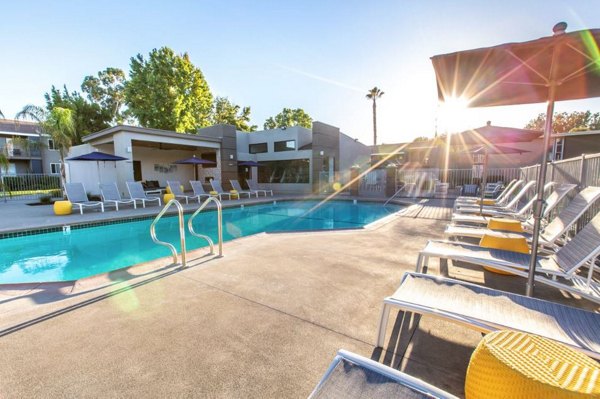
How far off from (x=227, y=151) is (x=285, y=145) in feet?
14.9

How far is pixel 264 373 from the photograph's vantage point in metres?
1.77

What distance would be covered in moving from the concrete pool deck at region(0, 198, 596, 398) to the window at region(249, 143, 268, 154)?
17.4m

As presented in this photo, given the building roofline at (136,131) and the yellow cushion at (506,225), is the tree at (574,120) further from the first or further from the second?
the building roofline at (136,131)

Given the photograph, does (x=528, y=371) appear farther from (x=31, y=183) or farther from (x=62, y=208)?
(x=31, y=183)

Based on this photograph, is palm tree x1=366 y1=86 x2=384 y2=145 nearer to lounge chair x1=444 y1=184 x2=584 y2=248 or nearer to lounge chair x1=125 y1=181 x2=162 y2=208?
lounge chair x1=125 y1=181 x2=162 y2=208

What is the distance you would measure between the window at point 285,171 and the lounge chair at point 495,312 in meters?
16.5

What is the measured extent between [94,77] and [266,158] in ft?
65.9

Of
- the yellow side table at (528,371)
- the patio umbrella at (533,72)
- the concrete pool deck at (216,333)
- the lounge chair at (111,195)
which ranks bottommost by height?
the concrete pool deck at (216,333)

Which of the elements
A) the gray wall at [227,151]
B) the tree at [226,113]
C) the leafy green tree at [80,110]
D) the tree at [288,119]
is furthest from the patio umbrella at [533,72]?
the tree at [288,119]

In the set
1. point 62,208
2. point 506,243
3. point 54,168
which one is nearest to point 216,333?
point 506,243

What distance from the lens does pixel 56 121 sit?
15.3 metres

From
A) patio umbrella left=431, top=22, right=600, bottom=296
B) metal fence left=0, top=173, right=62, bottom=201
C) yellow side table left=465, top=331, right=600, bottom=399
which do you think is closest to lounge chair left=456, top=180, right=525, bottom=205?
patio umbrella left=431, top=22, right=600, bottom=296

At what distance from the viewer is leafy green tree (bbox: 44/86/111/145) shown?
2128 cm

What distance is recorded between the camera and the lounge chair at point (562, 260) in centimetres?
239
